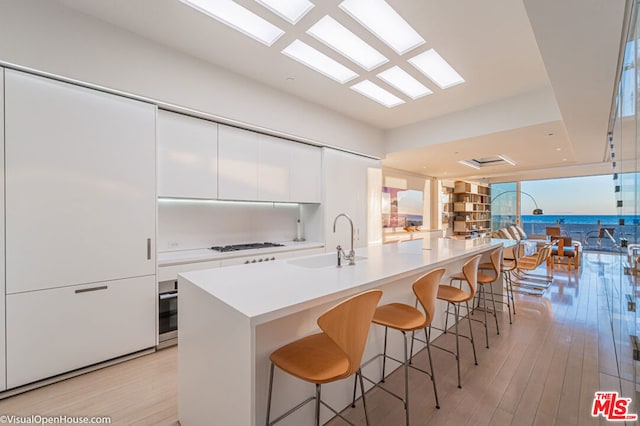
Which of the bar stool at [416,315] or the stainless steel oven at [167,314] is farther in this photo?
the stainless steel oven at [167,314]

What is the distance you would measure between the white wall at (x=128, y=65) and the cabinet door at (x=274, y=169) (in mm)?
235

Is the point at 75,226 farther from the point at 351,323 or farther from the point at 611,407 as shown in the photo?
the point at 611,407

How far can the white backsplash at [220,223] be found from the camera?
3.15m

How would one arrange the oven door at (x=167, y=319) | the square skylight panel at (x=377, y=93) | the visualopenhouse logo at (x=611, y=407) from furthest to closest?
the square skylight panel at (x=377, y=93)
the oven door at (x=167, y=319)
the visualopenhouse logo at (x=611, y=407)

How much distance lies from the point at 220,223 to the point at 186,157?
3.37 ft

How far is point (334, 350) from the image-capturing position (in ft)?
4.44

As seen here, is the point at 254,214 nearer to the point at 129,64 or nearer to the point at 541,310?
the point at 129,64

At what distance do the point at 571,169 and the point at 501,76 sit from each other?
6.27 m

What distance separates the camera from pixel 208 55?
2.79 metres

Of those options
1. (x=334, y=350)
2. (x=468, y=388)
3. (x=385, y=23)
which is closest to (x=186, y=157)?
(x=385, y=23)

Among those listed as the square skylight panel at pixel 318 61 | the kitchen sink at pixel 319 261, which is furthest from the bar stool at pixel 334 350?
the square skylight panel at pixel 318 61

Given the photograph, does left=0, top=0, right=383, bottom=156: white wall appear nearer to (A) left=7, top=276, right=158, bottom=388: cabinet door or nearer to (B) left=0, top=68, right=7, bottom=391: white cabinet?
(B) left=0, top=68, right=7, bottom=391: white cabinet

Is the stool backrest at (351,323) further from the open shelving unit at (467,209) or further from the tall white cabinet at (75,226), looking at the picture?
the open shelving unit at (467,209)

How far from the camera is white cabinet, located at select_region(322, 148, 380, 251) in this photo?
427 cm
